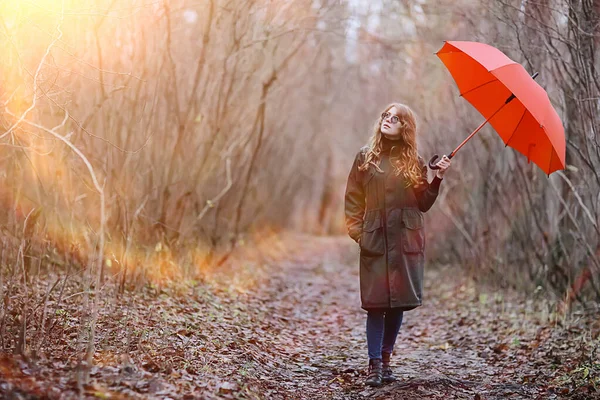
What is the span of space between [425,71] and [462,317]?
416cm

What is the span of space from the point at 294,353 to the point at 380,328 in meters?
1.25

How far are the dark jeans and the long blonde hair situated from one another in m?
0.94

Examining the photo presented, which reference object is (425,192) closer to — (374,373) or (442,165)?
(442,165)

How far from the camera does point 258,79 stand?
9109 millimetres

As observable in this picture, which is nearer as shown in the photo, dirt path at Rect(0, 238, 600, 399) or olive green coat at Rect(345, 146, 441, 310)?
dirt path at Rect(0, 238, 600, 399)

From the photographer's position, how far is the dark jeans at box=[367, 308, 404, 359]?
4.55 m

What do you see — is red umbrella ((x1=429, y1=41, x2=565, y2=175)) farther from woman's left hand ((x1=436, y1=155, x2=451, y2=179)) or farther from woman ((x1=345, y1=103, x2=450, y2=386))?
woman ((x1=345, y1=103, x2=450, y2=386))

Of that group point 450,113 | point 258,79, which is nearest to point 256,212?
point 258,79

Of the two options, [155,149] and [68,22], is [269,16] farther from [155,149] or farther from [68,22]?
[68,22]

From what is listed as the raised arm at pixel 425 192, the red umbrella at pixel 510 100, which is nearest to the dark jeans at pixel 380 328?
the raised arm at pixel 425 192

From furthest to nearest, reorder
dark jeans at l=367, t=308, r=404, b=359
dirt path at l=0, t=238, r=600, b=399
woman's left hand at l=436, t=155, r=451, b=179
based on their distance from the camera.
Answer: dark jeans at l=367, t=308, r=404, b=359 → woman's left hand at l=436, t=155, r=451, b=179 → dirt path at l=0, t=238, r=600, b=399

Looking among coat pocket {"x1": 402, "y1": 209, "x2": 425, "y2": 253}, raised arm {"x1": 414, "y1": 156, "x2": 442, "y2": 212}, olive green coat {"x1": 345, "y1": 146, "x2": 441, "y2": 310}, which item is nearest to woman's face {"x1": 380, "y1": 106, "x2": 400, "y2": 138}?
olive green coat {"x1": 345, "y1": 146, "x2": 441, "y2": 310}

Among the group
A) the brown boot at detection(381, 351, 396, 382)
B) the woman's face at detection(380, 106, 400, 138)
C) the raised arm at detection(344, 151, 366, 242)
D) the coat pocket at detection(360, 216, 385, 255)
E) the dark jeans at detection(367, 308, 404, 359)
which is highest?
the woman's face at detection(380, 106, 400, 138)

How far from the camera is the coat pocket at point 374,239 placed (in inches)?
176
